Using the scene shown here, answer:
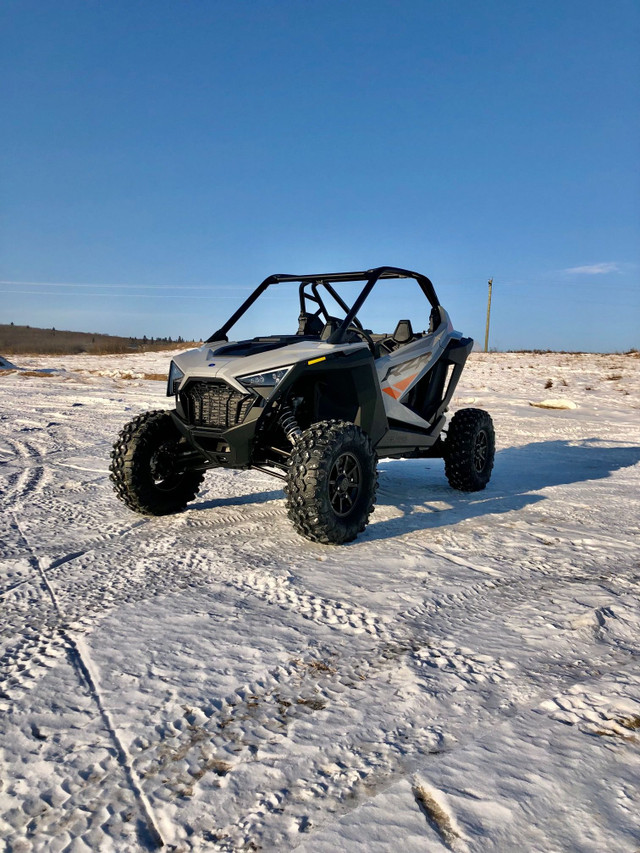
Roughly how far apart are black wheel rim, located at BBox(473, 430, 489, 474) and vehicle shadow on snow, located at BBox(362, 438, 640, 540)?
0.73 feet

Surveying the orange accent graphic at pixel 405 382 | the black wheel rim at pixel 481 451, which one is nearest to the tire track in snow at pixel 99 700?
the orange accent graphic at pixel 405 382

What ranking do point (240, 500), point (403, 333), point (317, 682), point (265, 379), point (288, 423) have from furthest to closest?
point (403, 333)
point (240, 500)
point (288, 423)
point (265, 379)
point (317, 682)

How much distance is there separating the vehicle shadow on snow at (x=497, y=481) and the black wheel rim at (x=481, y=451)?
0.22 m

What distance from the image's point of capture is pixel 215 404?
13.8ft

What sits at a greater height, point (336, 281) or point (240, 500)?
point (336, 281)

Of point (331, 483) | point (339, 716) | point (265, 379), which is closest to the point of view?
point (339, 716)

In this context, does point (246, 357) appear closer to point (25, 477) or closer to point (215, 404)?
point (215, 404)

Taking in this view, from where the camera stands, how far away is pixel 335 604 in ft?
9.37

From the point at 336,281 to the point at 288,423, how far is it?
66.1 inches

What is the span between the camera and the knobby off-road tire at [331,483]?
3.66 meters

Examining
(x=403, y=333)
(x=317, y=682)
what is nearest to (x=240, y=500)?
(x=403, y=333)

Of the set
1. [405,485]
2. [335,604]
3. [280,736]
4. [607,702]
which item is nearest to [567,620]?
[607,702]

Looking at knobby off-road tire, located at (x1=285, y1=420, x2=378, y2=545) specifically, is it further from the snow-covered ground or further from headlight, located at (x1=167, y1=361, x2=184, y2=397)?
headlight, located at (x1=167, y1=361, x2=184, y2=397)

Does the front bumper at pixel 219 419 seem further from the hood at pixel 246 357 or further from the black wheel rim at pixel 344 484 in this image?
the black wheel rim at pixel 344 484
